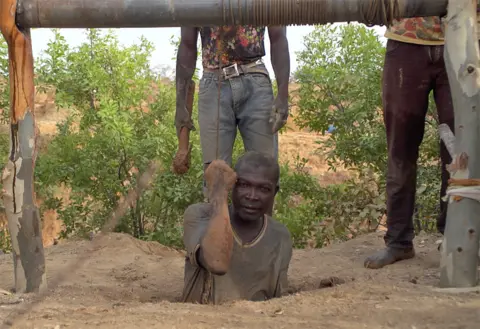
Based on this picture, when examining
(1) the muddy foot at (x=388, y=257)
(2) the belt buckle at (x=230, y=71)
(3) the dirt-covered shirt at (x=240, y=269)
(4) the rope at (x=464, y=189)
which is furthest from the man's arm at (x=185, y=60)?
(4) the rope at (x=464, y=189)

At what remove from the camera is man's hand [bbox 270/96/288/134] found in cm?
438

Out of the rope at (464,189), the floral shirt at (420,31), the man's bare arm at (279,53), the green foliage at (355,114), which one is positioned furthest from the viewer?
the green foliage at (355,114)

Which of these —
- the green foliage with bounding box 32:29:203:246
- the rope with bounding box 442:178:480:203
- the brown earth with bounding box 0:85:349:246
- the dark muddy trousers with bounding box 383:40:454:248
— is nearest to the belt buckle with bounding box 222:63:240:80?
the dark muddy trousers with bounding box 383:40:454:248

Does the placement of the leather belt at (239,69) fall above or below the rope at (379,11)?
below

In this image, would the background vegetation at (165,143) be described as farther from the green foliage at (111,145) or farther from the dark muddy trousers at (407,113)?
the dark muddy trousers at (407,113)

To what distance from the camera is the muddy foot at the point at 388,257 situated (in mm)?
4469

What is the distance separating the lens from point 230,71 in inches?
179

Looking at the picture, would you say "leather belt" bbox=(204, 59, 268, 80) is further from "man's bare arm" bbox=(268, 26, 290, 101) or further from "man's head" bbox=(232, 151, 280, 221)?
"man's head" bbox=(232, 151, 280, 221)

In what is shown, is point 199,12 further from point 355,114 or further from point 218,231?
point 355,114

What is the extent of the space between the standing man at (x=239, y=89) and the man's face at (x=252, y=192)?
0.73m

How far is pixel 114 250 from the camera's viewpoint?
5.83 metres

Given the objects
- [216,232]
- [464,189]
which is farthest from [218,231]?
[464,189]

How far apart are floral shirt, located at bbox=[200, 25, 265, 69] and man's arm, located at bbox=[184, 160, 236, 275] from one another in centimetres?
116

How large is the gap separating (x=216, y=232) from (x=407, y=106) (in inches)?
61.6
